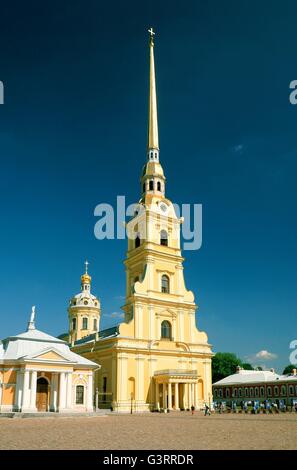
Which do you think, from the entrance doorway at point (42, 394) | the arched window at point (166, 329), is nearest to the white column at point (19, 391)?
the entrance doorway at point (42, 394)

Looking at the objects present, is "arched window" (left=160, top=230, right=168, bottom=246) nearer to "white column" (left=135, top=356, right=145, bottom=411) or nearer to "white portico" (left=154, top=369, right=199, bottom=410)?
"white column" (left=135, top=356, right=145, bottom=411)

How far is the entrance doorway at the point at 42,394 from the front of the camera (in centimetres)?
3556

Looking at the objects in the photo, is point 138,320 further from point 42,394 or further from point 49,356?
point 42,394

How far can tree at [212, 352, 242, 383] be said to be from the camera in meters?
92.7

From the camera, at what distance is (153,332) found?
47.1 meters

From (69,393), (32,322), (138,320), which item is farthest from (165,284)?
(69,393)

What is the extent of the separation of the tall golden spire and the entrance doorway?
31829mm

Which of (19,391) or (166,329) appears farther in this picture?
(166,329)

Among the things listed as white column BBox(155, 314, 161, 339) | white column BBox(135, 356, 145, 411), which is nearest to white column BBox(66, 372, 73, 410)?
white column BBox(135, 356, 145, 411)

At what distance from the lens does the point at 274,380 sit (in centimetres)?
6925

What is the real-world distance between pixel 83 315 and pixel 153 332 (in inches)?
1000

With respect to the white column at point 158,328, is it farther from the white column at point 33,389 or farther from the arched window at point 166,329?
the white column at point 33,389

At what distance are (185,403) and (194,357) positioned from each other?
571cm

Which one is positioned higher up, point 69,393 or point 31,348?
point 31,348
